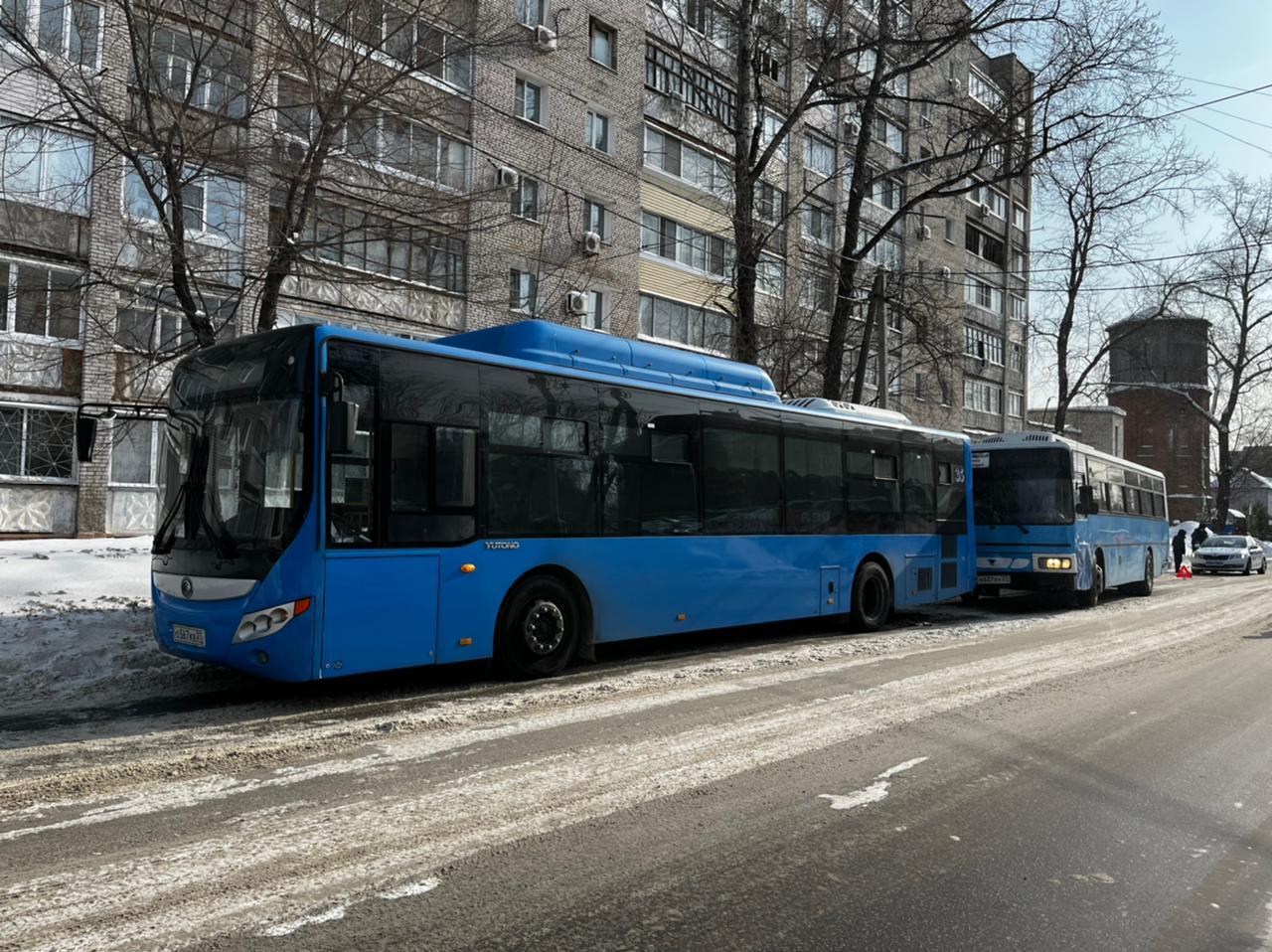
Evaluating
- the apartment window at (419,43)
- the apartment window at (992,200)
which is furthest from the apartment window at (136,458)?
the apartment window at (992,200)

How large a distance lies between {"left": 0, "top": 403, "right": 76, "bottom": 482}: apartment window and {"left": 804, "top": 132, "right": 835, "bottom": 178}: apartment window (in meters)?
25.4

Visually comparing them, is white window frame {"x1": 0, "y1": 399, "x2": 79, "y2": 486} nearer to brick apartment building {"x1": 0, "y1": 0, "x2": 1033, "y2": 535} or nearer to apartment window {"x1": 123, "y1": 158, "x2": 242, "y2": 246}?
brick apartment building {"x1": 0, "y1": 0, "x2": 1033, "y2": 535}

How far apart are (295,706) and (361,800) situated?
2.90 m

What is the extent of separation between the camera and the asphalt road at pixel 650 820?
3.51 m

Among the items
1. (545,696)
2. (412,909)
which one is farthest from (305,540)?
(412,909)

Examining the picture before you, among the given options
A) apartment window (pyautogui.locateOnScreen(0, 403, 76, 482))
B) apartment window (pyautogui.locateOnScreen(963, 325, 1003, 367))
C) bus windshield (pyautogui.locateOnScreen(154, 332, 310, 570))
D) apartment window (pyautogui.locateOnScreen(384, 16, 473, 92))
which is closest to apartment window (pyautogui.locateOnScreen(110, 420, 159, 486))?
apartment window (pyautogui.locateOnScreen(0, 403, 76, 482))

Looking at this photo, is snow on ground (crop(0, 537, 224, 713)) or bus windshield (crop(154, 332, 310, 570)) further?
snow on ground (crop(0, 537, 224, 713))

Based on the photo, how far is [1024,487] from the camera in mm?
16609

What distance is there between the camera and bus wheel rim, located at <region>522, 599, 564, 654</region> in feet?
28.0

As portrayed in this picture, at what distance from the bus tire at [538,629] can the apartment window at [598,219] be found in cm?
1951

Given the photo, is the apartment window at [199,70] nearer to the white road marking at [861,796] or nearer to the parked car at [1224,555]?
the white road marking at [861,796]

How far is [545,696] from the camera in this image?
7.80 meters

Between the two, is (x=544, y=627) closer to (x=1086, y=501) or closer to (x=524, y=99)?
(x=1086, y=501)

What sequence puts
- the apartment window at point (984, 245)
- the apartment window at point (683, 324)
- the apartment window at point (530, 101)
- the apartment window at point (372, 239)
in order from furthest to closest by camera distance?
the apartment window at point (984, 245), the apartment window at point (683, 324), the apartment window at point (530, 101), the apartment window at point (372, 239)
